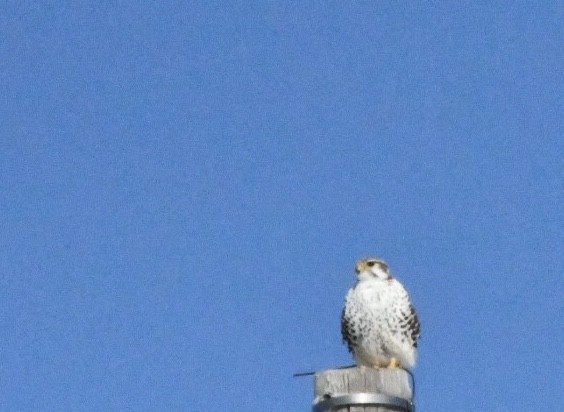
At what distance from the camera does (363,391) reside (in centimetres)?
444

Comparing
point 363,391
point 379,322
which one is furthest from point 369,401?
point 379,322

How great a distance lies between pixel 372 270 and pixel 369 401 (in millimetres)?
5387

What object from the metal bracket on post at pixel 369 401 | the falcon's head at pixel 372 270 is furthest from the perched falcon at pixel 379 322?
the metal bracket on post at pixel 369 401

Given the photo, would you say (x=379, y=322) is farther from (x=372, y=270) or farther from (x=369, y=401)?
(x=369, y=401)

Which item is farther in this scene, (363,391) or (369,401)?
(363,391)

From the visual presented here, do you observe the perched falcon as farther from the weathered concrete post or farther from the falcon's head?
the weathered concrete post

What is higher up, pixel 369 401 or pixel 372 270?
pixel 372 270

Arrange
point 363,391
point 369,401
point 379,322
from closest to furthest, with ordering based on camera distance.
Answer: point 369,401, point 363,391, point 379,322

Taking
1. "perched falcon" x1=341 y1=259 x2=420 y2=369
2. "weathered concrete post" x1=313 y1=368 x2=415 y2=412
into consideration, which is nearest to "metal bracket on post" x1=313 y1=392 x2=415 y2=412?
"weathered concrete post" x1=313 y1=368 x2=415 y2=412

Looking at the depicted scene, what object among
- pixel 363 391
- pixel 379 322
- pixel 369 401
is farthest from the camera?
pixel 379 322

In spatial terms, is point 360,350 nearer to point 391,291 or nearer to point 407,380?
point 391,291

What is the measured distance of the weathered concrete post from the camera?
4.32 meters

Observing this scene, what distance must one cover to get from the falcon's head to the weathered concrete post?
504cm

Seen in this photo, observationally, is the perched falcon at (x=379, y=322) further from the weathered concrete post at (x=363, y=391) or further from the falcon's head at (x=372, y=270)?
the weathered concrete post at (x=363, y=391)
